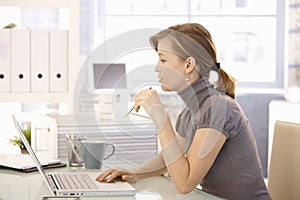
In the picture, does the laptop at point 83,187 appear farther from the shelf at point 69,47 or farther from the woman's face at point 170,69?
the shelf at point 69,47

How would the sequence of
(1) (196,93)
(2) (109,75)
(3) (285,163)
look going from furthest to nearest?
(2) (109,75), (3) (285,163), (1) (196,93)

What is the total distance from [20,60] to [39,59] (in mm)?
89

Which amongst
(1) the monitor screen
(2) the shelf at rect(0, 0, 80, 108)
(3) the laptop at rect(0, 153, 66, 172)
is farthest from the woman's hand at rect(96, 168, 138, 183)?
(2) the shelf at rect(0, 0, 80, 108)

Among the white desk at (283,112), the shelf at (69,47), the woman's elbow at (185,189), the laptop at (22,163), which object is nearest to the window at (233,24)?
the white desk at (283,112)

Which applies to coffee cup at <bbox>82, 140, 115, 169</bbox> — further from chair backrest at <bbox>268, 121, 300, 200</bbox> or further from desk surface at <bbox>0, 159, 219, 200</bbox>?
chair backrest at <bbox>268, 121, 300, 200</bbox>

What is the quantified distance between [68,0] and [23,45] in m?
0.31

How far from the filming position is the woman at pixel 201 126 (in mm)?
1726

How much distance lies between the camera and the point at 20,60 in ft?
9.43

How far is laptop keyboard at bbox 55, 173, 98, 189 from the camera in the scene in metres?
1.64

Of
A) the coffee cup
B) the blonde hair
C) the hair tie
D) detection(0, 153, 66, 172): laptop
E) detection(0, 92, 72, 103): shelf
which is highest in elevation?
the blonde hair

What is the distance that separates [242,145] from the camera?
1833 mm

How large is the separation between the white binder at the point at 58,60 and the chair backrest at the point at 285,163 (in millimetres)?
1253

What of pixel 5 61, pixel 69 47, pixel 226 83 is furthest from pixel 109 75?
pixel 226 83

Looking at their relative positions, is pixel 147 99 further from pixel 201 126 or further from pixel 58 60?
pixel 58 60
